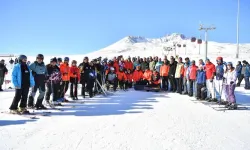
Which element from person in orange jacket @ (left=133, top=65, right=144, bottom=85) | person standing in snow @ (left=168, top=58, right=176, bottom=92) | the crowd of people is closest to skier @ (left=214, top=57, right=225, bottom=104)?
the crowd of people

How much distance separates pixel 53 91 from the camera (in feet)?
32.2

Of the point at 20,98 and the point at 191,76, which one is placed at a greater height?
the point at 191,76

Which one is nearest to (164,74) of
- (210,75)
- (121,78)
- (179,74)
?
(179,74)

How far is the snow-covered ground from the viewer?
5285mm

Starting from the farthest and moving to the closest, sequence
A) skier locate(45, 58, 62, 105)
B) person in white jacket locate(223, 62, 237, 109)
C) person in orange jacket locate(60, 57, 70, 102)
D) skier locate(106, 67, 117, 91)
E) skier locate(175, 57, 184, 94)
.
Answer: skier locate(106, 67, 117, 91)
skier locate(175, 57, 184, 94)
person in orange jacket locate(60, 57, 70, 102)
person in white jacket locate(223, 62, 237, 109)
skier locate(45, 58, 62, 105)

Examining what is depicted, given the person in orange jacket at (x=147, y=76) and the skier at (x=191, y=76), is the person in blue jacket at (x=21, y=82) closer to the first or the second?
the skier at (x=191, y=76)

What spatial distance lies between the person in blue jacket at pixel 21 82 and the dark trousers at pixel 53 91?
130 cm

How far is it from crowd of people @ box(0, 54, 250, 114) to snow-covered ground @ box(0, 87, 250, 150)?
0.93 meters

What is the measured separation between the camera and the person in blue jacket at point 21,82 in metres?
7.94

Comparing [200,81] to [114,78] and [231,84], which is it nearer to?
[231,84]

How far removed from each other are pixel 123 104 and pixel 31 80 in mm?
3493

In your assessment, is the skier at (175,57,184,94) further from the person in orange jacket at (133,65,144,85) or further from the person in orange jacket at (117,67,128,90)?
the person in orange jacket at (117,67,128,90)

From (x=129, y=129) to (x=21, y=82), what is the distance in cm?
374

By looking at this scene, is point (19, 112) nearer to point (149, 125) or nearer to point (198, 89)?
point (149, 125)
